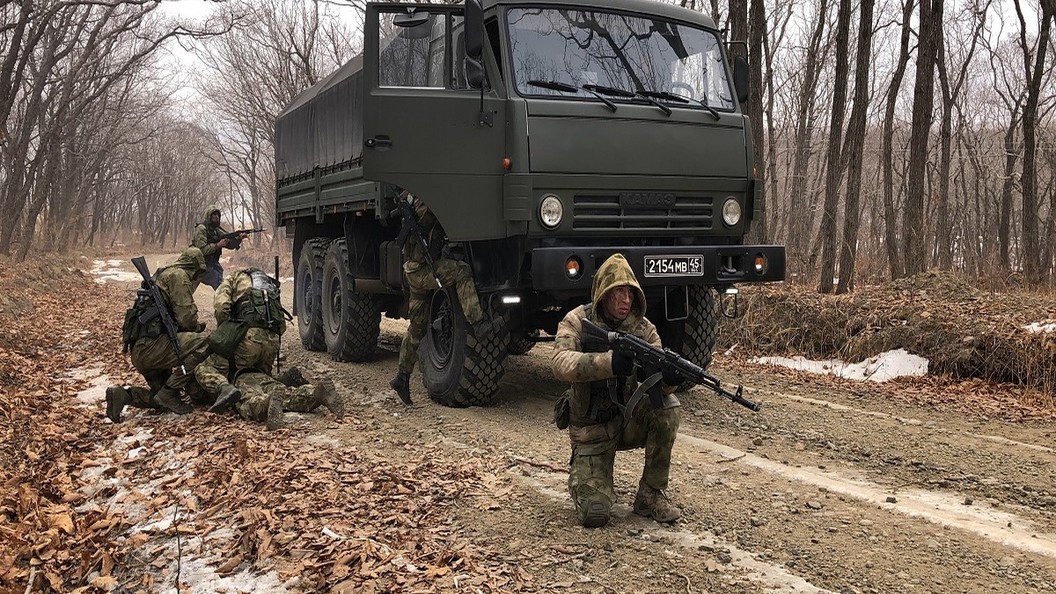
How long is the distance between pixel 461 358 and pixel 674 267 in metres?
1.81

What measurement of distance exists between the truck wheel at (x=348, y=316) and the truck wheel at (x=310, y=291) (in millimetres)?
548

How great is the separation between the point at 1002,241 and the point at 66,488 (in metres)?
16.9

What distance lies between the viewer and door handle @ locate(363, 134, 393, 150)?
5852mm

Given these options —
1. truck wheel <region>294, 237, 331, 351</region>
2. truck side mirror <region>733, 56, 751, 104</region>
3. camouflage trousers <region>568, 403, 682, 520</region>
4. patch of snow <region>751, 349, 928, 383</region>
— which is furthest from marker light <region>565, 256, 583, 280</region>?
truck wheel <region>294, 237, 331, 351</region>

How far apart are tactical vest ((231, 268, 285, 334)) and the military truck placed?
52.1 inches

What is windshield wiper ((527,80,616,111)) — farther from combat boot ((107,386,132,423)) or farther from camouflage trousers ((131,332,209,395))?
combat boot ((107,386,132,423))

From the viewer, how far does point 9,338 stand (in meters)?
9.63

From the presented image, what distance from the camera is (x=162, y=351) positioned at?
6.58 m

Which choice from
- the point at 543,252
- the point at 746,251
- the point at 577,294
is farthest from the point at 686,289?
the point at 543,252

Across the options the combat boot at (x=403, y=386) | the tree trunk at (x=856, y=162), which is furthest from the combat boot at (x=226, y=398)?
the tree trunk at (x=856, y=162)

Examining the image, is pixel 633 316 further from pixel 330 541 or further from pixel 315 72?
pixel 315 72

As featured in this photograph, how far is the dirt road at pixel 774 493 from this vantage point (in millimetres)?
3422

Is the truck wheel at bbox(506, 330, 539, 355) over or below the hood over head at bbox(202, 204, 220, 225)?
below

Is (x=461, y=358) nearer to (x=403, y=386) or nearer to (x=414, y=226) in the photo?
(x=403, y=386)
